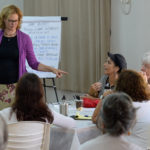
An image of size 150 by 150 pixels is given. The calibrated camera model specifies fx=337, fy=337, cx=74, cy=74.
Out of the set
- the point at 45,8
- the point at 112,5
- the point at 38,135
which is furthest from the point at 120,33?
the point at 38,135

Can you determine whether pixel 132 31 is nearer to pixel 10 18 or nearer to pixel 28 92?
pixel 10 18

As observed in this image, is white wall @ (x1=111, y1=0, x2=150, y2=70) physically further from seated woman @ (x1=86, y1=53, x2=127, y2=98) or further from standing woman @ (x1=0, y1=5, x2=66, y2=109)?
standing woman @ (x1=0, y1=5, x2=66, y2=109)

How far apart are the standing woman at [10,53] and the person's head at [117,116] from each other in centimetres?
174

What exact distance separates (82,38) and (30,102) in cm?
372

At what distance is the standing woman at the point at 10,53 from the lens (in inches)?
138

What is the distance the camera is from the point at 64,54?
625 centimetres

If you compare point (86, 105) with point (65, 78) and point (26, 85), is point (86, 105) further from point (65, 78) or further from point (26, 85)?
point (65, 78)

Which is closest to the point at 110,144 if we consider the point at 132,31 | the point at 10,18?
the point at 10,18

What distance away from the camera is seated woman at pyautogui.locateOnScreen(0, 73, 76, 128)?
92.0 inches

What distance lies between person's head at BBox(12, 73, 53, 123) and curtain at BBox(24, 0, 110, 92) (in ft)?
11.4

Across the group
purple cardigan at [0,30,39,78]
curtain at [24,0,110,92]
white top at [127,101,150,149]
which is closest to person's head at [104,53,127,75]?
purple cardigan at [0,30,39,78]

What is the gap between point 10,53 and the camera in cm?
354

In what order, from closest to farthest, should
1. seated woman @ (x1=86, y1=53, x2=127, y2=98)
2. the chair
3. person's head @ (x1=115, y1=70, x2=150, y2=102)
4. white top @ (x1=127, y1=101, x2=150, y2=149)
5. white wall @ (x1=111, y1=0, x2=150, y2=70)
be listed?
1. the chair
2. white top @ (x1=127, y1=101, x2=150, y2=149)
3. person's head @ (x1=115, y1=70, x2=150, y2=102)
4. seated woman @ (x1=86, y1=53, x2=127, y2=98)
5. white wall @ (x1=111, y1=0, x2=150, y2=70)

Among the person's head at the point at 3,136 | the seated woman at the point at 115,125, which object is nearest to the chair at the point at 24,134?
the seated woman at the point at 115,125
